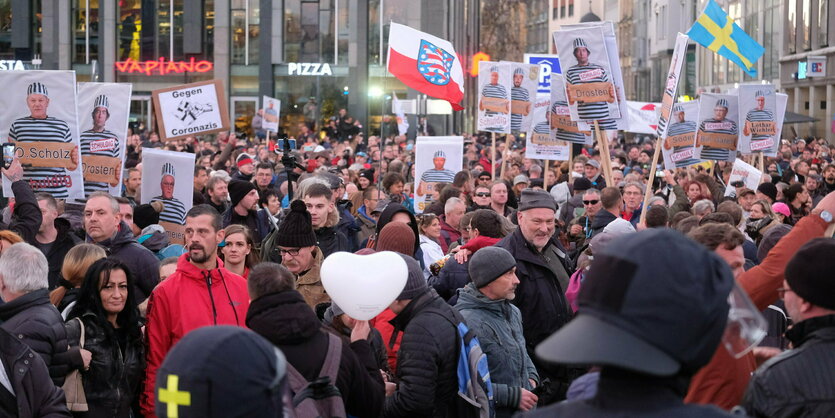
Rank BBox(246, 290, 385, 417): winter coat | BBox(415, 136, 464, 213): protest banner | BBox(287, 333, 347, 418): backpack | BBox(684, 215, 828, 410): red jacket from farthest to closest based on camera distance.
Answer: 1. BBox(415, 136, 464, 213): protest banner
2. BBox(246, 290, 385, 417): winter coat
3. BBox(287, 333, 347, 418): backpack
4. BBox(684, 215, 828, 410): red jacket

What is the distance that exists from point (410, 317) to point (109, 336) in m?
1.61

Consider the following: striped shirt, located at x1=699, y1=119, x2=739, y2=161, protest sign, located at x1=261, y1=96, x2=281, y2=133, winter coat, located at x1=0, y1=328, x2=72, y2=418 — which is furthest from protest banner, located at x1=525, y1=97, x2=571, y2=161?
winter coat, located at x1=0, y1=328, x2=72, y2=418

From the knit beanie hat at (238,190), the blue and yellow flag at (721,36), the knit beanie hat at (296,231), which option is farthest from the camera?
the blue and yellow flag at (721,36)

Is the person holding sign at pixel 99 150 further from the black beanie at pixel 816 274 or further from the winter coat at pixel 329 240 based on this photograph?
the black beanie at pixel 816 274

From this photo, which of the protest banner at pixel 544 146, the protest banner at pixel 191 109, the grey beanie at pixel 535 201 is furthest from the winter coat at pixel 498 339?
the protest banner at pixel 544 146

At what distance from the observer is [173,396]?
2.52 m

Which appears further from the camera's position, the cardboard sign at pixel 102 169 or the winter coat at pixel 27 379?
the cardboard sign at pixel 102 169

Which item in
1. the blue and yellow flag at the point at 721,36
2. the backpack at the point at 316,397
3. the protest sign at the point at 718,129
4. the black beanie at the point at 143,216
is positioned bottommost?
the backpack at the point at 316,397

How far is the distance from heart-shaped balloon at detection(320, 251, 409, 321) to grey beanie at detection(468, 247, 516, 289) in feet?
3.90

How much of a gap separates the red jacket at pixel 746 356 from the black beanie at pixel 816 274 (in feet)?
1.07

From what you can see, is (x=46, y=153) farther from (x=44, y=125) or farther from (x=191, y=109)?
(x=191, y=109)

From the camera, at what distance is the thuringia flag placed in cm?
1398

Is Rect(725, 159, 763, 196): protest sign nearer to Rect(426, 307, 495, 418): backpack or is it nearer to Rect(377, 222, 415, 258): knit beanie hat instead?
Rect(377, 222, 415, 258): knit beanie hat

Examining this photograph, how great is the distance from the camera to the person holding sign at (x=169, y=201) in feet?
36.7
